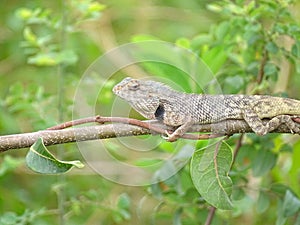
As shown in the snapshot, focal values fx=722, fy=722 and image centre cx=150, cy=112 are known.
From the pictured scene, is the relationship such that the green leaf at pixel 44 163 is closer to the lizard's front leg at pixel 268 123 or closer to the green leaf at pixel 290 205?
the lizard's front leg at pixel 268 123

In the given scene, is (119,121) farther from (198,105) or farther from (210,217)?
(210,217)

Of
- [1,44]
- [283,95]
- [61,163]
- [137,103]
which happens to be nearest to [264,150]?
[283,95]

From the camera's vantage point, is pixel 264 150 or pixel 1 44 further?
pixel 1 44

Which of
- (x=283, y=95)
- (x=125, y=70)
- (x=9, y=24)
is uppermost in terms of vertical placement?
(x=283, y=95)

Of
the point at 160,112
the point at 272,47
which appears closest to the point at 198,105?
the point at 160,112

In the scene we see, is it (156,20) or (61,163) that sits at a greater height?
(61,163)

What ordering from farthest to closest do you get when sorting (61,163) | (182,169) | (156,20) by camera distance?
(156,20), (182,169), (61,163)

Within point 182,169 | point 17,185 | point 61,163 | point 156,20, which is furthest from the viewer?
point 156,20

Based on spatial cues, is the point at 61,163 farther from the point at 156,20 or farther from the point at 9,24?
the point at 156,20
